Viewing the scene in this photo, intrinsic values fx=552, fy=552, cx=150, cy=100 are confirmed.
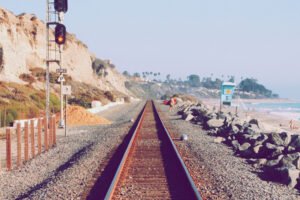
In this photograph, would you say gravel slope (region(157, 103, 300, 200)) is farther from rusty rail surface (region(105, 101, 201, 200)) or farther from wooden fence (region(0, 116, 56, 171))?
wooden fence (region(0, 116, 56, 171))

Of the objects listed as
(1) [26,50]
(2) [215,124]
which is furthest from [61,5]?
(1) [26,50]

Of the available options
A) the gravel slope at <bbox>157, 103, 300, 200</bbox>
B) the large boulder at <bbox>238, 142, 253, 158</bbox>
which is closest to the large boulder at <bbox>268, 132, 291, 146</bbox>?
the large boulder at <bbox>238, 142, 253, 158</bbox>

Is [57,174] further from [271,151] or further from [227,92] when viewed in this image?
[227,92]

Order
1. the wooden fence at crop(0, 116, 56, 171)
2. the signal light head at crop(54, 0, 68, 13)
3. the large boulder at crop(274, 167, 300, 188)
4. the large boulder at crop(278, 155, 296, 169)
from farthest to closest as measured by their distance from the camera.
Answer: the signal light head at crop(54, 0, 68, 13)
the wooden fence at crop(0, 116, 56, 171)
the large boulder at crop(278, 155, 296, 169)
the large boulder at crop(274, 167, 300, 188)

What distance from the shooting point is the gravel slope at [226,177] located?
11.6 metres

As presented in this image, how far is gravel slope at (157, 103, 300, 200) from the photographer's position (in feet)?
38.1

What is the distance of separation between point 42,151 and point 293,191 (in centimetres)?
1064

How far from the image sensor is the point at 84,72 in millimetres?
115375

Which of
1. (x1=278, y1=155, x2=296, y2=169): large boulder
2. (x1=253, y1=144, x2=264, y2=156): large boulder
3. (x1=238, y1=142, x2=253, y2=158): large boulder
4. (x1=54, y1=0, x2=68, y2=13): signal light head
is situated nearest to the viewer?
(x1=278, y1=155, x2=296, y2=169): large boulder

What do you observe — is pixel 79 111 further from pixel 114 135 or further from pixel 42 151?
pixel 42 151

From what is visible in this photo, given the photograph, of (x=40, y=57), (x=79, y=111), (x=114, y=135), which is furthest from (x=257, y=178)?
(x=40, y=57)

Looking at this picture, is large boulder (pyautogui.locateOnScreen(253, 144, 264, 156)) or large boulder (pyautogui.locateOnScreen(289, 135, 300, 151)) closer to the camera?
large boulder (pyautogui.locateOnScreen(253, 144, 264, 156))

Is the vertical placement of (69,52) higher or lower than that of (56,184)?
higher

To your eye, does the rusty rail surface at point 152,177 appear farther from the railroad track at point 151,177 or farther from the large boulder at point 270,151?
the large boulder at point 270,151
